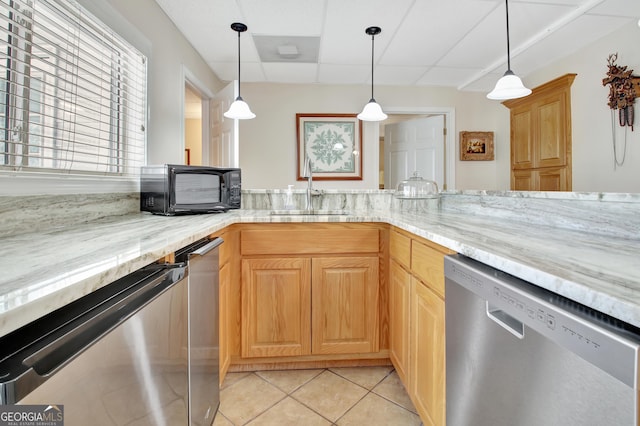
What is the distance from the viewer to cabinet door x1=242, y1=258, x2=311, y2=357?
1722 millimetres

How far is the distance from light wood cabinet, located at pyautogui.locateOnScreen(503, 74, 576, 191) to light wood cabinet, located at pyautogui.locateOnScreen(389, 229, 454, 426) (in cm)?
289

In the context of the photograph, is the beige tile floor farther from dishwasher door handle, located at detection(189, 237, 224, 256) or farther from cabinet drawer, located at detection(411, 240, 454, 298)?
dishwasher door handle, located at detection(189, 237, 224, 256)

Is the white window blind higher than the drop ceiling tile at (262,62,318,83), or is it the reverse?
the drop ceiling tile at (262,62,318,83)

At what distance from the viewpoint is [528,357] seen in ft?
2.12

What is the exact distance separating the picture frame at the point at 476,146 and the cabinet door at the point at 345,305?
303cm

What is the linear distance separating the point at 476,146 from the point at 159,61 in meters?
3.69

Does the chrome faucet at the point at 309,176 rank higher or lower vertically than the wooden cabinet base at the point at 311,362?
higher

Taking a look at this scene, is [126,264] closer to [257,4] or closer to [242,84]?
[257,4]

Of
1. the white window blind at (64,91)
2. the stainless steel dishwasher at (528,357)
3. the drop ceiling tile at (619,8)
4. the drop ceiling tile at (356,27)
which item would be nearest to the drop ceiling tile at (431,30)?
the drop ceiling tile at (356,27)

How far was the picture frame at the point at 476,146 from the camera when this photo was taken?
4.13 meters

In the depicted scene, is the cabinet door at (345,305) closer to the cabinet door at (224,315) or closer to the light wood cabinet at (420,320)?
the light wood cabinet at (420,320)

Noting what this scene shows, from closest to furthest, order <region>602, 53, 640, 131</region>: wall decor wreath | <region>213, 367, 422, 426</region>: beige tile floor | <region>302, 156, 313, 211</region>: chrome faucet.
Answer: <region>213, 367, 422, 426</region>: beige tile floor
<region>302, 156, 313, 211</region>: chrome faucet
<region>602, 53, 640, 131</region>: wall decor wreath

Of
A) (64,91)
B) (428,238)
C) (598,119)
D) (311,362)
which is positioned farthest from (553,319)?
(598,119)
